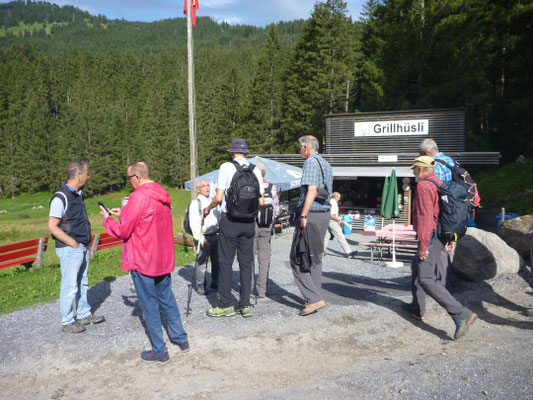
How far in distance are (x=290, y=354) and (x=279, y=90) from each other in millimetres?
44564

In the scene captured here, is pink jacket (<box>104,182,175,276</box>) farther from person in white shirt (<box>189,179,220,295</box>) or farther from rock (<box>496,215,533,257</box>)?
rock (<box>496,215,533,257</box>)

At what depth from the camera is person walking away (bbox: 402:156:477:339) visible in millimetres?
4590

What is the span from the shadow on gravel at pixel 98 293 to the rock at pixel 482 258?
17.2 ft

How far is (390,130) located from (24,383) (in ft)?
51.6

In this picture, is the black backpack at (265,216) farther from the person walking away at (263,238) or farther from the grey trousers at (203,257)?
the grey trousers at (203,257)

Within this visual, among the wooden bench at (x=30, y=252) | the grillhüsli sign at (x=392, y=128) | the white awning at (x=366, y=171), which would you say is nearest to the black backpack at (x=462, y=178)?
the wooden bench at (x=30, y=252)

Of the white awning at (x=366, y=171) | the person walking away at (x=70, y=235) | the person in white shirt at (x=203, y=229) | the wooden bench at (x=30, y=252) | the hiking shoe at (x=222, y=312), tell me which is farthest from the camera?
the white awning at (x=366, y=171)

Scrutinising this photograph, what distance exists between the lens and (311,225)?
17.1 feet

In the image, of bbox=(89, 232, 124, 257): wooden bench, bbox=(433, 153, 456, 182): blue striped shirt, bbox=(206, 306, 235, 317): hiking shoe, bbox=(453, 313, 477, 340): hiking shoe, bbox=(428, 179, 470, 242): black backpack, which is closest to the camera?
bbox=(453, 313, 477, 340): hiking shoe

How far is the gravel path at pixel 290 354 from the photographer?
3.62 m

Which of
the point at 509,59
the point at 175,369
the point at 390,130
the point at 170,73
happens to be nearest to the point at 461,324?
the point at 175,369

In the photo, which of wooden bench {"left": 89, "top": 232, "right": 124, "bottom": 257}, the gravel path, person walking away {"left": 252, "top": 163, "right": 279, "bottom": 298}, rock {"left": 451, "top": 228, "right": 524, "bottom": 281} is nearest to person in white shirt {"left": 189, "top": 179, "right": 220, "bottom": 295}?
the gravel path

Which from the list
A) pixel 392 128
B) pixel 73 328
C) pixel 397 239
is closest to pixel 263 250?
pixel 73 328

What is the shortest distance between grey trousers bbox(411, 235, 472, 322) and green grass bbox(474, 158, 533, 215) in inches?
582
